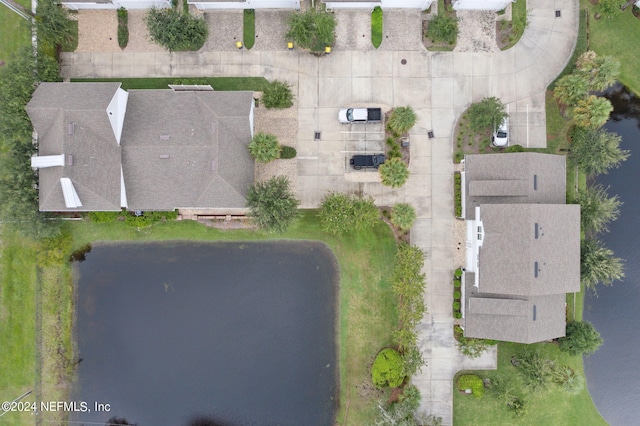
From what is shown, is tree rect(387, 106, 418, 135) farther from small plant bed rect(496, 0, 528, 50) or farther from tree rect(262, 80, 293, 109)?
small plant bed rect(496, 0, 528, 50)

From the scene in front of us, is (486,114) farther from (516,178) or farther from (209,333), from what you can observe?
(209,333)

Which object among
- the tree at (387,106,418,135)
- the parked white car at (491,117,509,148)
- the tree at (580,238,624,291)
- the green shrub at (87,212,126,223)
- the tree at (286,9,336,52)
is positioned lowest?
the tree at (580,238,624,291)

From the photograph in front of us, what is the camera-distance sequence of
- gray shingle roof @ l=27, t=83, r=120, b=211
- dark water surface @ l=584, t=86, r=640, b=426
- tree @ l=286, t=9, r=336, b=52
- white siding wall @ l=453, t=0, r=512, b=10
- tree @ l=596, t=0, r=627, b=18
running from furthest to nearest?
1. dark water surface @ l=584, t=86, r=640, b=426
2. white siding wall @ l=453, t=0, r=512, b=10
3. tree @ l=596, t=0, r=627, b=18
4. tree @ l=286, t=9, r=336, b=52
5. gray shingle roof @ l=27, t=83, r=120, b=211

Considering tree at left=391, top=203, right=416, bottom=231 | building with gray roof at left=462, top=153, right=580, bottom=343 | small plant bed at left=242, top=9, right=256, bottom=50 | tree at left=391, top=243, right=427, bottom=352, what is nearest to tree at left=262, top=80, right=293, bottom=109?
small plant bed at left=242, top=9, right=256, bottom=50

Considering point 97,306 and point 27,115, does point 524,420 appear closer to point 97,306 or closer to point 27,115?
point 97,306

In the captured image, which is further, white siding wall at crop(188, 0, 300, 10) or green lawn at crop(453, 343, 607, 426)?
green lawn at crop(453, 343, 607, 426)

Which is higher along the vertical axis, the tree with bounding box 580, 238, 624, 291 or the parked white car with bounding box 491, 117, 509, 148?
the parked white car with bounding box 491, 117, 509, 148

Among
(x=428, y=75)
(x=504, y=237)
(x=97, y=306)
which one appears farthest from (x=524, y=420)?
(x=97, y=306)

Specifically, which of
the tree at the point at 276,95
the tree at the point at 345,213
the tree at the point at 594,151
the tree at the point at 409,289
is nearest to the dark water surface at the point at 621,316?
the tree at the point at 594,151
